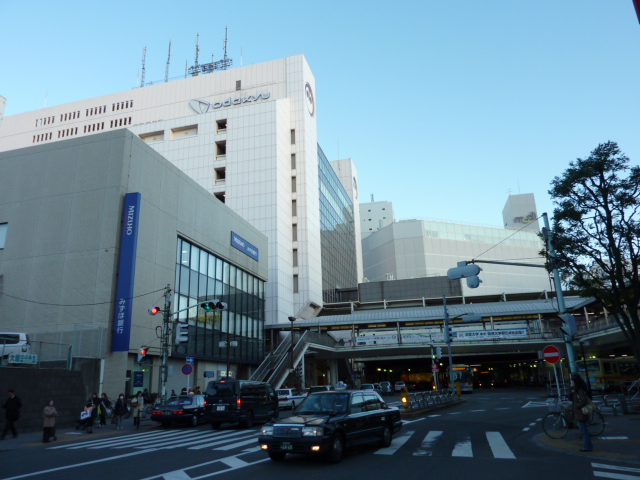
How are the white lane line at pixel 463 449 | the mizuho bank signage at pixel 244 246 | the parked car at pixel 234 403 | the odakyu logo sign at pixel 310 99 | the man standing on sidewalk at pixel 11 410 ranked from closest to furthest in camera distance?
the white lane line at pixel 463 449, the man standing on sidewalk at pixel 11 410, the parked car at pixel 234 403, the mizuho bank signage at pixel 244 246, the odakyu logo sign at pixel 310 99

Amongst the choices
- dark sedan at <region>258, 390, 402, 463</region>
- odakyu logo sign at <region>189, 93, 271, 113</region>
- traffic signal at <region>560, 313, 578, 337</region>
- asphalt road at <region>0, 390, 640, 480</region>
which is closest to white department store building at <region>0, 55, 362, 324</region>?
odakyu logo sign at <region>189, 93, 271, 113</region>

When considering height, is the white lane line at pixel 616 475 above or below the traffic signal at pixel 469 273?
below

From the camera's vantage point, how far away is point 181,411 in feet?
71.1

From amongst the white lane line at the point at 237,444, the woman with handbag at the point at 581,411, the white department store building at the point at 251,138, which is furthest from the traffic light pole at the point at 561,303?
the white department store building at the point at 251,138

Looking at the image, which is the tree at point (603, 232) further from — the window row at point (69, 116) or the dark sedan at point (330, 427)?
the window row at point (69, 116)

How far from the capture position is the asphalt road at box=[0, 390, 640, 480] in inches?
377

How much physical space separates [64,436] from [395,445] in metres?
13.6

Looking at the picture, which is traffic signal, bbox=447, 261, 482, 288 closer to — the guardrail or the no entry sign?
the no entry sign

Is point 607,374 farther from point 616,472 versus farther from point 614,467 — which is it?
point 616,472

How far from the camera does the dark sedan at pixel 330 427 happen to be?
10.5 metres

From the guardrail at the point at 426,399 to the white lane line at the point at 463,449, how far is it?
1025cm

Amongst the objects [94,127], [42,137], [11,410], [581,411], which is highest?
[94,127]

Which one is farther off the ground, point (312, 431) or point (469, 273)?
point (469, 273)

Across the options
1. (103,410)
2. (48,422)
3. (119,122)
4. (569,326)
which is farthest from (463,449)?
(119,122)
